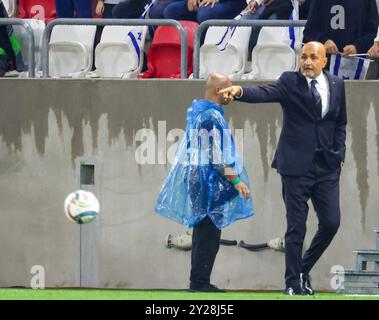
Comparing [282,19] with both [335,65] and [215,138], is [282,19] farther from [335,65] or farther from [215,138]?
[215,138]

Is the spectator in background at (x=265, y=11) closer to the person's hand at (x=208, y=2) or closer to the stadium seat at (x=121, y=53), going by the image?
the person's hand at (x=208, y=2)

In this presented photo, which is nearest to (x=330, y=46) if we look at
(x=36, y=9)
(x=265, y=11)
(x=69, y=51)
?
(x=265, y=11)

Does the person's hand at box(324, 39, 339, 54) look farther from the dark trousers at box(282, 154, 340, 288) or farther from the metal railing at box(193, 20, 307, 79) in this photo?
the dark trousers at box(282, 154, 340, 288)

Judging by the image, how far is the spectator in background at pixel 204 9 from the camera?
19391 mm

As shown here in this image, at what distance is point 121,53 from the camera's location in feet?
64.7

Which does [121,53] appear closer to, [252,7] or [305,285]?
[252,7]

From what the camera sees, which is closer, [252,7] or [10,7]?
[252,7]

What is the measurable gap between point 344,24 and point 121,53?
242 centimetres

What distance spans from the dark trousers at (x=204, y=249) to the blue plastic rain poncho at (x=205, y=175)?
67 mm

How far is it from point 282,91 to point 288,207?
0.96m

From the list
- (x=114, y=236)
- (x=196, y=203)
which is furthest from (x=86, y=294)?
(x=114, y=236)

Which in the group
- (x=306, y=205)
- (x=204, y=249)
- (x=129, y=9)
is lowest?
(x=204, y=249)

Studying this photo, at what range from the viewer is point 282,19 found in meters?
19.3

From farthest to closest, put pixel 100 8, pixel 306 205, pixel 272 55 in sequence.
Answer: pixel 100 8, pixel 272 55, pixel 306 205
